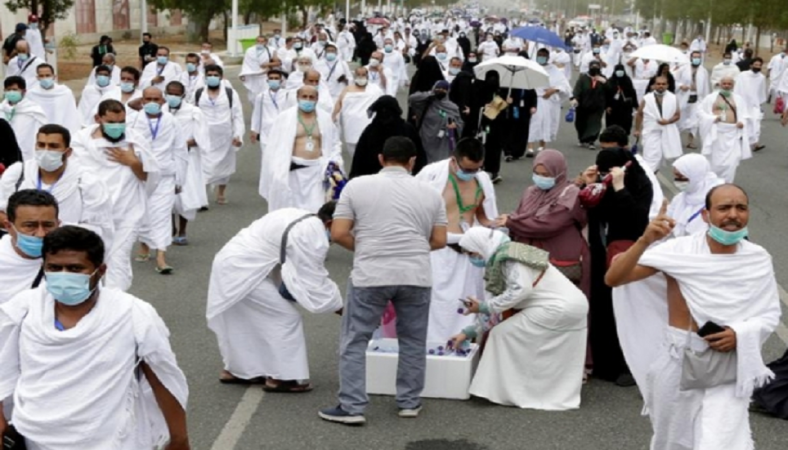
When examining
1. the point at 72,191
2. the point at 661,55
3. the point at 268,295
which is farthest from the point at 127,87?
the point at 661,55

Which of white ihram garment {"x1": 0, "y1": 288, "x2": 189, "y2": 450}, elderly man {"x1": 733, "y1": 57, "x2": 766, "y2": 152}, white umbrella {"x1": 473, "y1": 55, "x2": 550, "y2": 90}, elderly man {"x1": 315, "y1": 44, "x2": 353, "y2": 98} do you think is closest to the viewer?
white ihram garment {"x1": 0, "y1": 288, "x2": 189, "y2": 450}

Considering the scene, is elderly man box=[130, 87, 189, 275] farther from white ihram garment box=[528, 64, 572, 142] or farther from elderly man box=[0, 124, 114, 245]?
white ihram garment box=[528, 64, 572, 142]

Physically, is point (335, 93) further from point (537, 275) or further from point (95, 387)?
point (95, 387)

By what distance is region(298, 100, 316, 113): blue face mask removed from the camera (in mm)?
10922

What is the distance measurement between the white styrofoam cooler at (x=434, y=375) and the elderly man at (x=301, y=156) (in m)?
3.68

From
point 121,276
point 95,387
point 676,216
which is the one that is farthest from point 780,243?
point 95,387

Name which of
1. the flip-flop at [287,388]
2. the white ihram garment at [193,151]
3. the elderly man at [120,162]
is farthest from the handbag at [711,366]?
A: the white ihram garment at [193,151]

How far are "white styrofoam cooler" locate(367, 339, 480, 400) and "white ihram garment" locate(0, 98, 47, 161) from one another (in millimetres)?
5799

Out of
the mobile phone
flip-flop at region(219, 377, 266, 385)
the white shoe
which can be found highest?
the mobile phone

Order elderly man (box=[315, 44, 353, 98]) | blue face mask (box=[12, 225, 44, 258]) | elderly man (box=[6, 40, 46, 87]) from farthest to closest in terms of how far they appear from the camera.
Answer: elderly man (box=[315, 44, 353, 98]), elderly man (box=[6, 40, 46, 87]), blue face mask (box=[12, 225, 44, 258])

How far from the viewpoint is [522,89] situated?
18016 mm

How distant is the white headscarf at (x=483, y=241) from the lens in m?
7.44

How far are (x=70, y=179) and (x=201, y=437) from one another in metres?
1.65

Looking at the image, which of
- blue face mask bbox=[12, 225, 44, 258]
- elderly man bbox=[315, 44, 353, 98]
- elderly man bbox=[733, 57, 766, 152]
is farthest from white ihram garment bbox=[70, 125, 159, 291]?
elderly man bbox=[733, 57, 766, 152]
